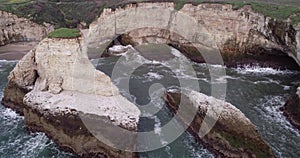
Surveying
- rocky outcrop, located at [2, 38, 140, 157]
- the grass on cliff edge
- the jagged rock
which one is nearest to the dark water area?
the jagged rock

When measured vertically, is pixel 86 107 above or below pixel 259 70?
above

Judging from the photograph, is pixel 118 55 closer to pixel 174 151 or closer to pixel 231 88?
pixel 231 88

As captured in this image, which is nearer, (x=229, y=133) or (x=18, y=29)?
(x=229, y=133)

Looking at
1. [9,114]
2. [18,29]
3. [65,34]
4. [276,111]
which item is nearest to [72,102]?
[65,34]

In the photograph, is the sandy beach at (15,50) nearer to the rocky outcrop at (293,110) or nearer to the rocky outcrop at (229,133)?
the rocky outcrop at (229,133)

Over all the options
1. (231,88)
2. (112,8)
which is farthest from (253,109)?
(112,8)

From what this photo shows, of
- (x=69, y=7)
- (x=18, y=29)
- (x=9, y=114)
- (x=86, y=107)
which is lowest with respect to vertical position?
(x=9, y=114)

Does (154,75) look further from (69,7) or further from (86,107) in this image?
(69,7)
